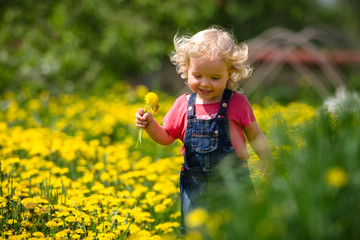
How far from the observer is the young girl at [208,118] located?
2098 millimetres

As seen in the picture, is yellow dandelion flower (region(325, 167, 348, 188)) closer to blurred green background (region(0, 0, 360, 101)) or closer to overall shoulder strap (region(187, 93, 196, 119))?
overall shoulder strap (region(187, 93, 196, 119))

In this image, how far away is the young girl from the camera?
2098mm

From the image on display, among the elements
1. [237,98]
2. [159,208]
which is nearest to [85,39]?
[159,208]

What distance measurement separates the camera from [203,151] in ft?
A: 6.88

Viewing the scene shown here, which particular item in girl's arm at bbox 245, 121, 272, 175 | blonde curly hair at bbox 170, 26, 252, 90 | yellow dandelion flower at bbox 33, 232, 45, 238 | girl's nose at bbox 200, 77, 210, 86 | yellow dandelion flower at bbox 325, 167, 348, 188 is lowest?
yellow dandelion flower at bbox 33, 232, 45, 238

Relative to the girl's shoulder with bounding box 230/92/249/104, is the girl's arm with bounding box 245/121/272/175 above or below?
below

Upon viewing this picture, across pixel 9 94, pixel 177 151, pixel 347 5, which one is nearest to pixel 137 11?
pixel 9 94

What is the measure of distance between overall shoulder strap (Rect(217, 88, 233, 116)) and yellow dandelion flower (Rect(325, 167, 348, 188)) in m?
0.95

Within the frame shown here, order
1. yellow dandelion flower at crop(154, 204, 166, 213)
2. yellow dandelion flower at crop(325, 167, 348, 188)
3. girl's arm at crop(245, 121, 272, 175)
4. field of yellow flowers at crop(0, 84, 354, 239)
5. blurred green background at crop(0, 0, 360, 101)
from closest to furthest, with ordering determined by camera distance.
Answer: yellow dandelion flower at crop(325, 167, 348, 188)
girl's arm at crop(245, 121, 272, 175)
field of yellow flowers at crop(0, 84, 354, 239)
yellow dandelion flower at crop(154, 204, 166, 213)
blurred green background at crop(0, 0, 360, 101)

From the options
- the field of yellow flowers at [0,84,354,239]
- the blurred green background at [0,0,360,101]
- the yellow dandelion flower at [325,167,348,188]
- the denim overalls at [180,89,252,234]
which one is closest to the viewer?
the yellow dandelion flower at [325,167,348,188]

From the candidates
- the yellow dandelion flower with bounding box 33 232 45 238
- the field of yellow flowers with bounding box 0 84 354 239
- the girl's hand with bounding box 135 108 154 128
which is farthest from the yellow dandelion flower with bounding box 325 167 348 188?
the yellow dandelion flower with bounding box 33 232 45 238

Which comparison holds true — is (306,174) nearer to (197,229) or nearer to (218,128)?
(197,229)

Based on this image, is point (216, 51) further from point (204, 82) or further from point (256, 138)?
point (256, 138)

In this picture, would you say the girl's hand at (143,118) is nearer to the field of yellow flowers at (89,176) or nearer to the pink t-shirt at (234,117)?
the pink t-shirt at (234,117)
